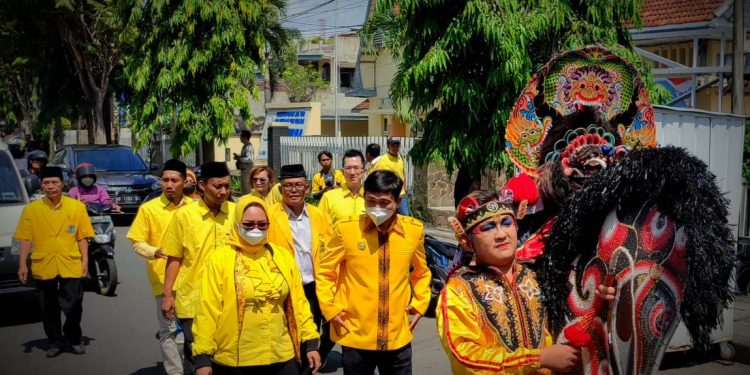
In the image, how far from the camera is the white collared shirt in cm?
611

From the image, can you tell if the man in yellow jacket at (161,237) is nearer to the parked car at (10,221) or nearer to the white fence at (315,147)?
the parked car at (10,221)

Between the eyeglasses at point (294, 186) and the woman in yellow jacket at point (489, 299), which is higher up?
the eyeglasses at point (294, 186)

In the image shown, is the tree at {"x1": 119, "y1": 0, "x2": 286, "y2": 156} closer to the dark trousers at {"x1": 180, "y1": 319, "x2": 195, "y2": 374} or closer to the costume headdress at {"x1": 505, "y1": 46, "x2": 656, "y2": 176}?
the dark trousers at {"x1": 180, "y1": 319, "x2": 195, "y2": 374}

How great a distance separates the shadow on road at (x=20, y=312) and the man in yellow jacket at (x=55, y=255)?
1.79 m

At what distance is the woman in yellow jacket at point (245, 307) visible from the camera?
430 centimetres

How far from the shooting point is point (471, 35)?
947 centimetres

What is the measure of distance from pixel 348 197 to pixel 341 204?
16 centimetres

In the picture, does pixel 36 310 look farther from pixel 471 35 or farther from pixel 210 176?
pixel 471 35

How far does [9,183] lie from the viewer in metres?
10.2

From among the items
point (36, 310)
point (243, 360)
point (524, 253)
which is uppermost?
point (524, 253)

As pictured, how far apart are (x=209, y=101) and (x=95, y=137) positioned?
11428 mm

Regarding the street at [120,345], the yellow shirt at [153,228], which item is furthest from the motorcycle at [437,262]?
the yellow shirt at [153,228]

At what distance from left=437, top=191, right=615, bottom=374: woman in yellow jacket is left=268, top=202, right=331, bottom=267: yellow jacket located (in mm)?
2980

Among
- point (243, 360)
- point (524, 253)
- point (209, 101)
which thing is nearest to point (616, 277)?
point (524, 253)
